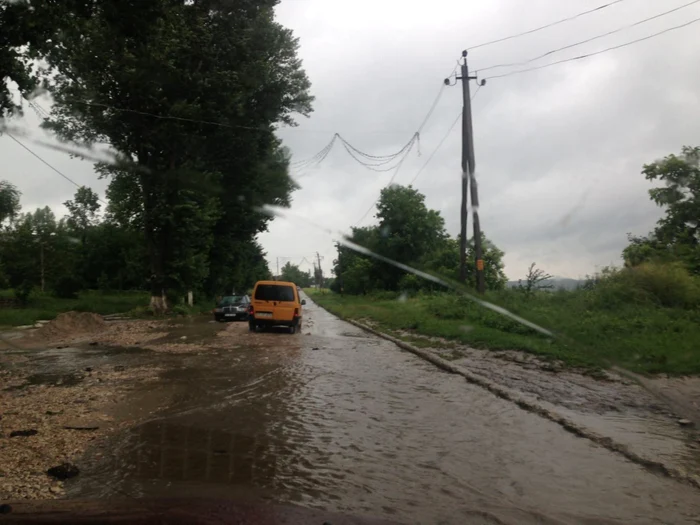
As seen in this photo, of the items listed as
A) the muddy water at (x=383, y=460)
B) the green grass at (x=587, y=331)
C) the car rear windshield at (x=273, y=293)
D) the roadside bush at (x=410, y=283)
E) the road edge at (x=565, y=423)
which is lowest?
the muddy water at (x=383, y=460)

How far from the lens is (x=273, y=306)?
66.2 feet

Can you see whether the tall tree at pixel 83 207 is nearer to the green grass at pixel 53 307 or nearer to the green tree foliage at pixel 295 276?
the green grass at pixel 53 307

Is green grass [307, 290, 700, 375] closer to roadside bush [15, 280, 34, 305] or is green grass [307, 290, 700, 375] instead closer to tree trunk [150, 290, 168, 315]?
tree trunk [150, 290, 168, 315]

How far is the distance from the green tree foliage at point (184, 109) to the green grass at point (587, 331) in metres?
8.41

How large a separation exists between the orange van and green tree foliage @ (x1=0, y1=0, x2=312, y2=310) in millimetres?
3320

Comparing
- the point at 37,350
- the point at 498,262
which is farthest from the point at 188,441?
the point at 498,262

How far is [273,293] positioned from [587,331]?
11310 mm

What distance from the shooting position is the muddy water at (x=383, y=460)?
14.5ft

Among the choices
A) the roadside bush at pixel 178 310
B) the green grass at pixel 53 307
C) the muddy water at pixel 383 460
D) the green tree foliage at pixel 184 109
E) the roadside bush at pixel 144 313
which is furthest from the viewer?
the roadside bush at pixel 178 310

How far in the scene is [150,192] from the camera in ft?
83.8

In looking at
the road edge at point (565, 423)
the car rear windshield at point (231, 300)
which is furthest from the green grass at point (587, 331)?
the car rear windshield at point (231, 300)

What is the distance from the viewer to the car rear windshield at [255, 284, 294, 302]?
20250 millimetres

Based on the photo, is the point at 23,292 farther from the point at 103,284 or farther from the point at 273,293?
the point at 273,293

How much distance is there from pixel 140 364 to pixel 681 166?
30.1 m
